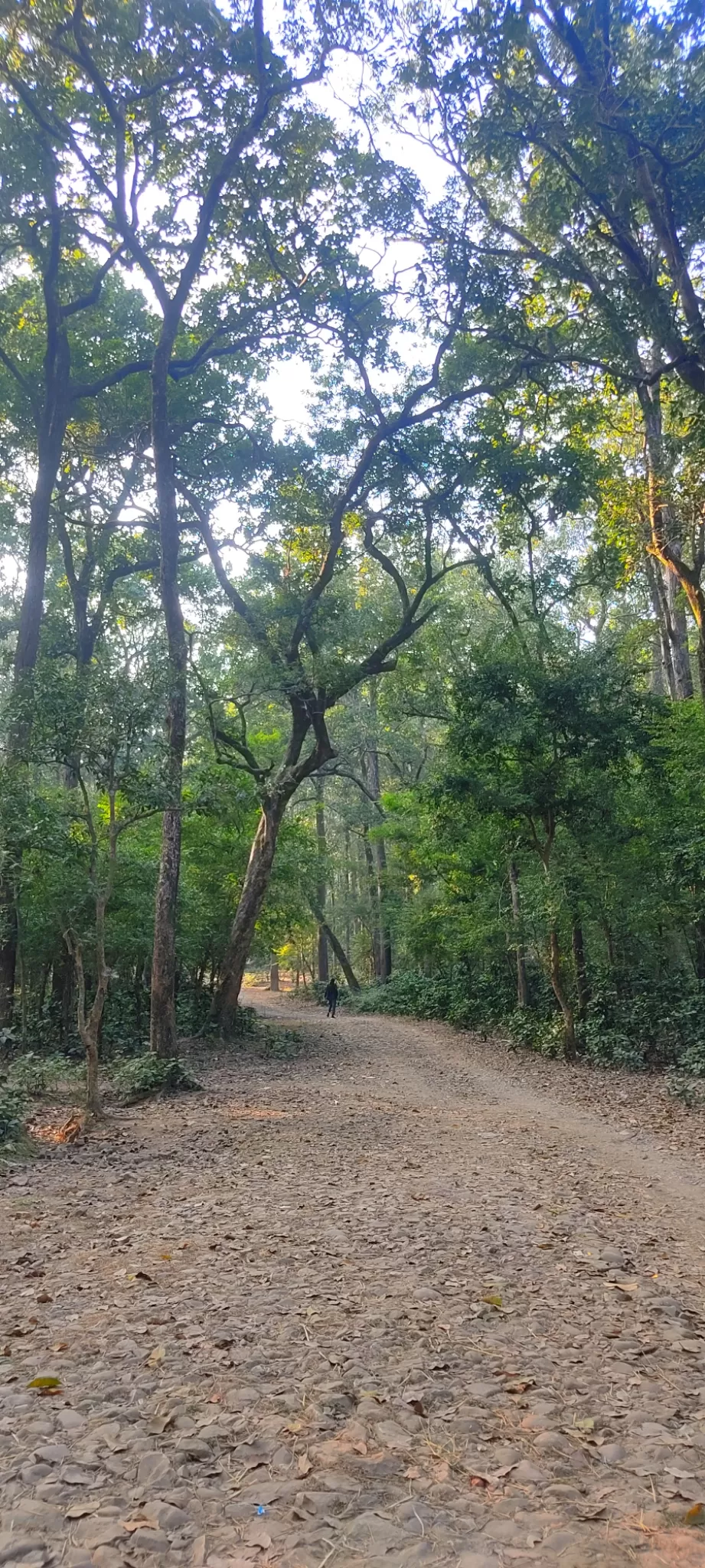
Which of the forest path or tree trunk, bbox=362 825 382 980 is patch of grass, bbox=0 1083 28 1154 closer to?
the forest path

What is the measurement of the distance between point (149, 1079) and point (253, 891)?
573 centimetres

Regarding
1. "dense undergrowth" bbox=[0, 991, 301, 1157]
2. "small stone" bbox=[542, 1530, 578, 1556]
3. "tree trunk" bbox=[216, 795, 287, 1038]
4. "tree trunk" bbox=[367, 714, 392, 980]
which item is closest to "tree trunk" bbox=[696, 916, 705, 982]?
"dense undergrowth" bbox=[0, 991, 301, 1157]

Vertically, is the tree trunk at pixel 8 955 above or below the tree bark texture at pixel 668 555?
below

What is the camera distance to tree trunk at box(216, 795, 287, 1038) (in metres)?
17.5

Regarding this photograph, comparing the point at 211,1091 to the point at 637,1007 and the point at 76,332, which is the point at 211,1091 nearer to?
the point at 637,1007

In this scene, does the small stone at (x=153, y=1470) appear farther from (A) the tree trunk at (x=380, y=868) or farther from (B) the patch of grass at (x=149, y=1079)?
(A) the tree trunk at (x=380, y=868)

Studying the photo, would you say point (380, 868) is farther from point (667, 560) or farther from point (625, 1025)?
point (667, 560)

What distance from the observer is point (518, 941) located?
16.7 metres

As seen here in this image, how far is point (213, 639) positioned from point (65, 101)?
9.56 meters

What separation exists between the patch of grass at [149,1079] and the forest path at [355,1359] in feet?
11.7

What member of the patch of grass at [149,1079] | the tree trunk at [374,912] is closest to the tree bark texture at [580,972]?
the patch of grass at [149,1079]

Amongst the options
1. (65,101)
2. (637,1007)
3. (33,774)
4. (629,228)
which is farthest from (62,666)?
(637,1007)

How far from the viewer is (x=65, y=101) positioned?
1273cm

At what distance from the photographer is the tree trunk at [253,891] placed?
57.5ft
